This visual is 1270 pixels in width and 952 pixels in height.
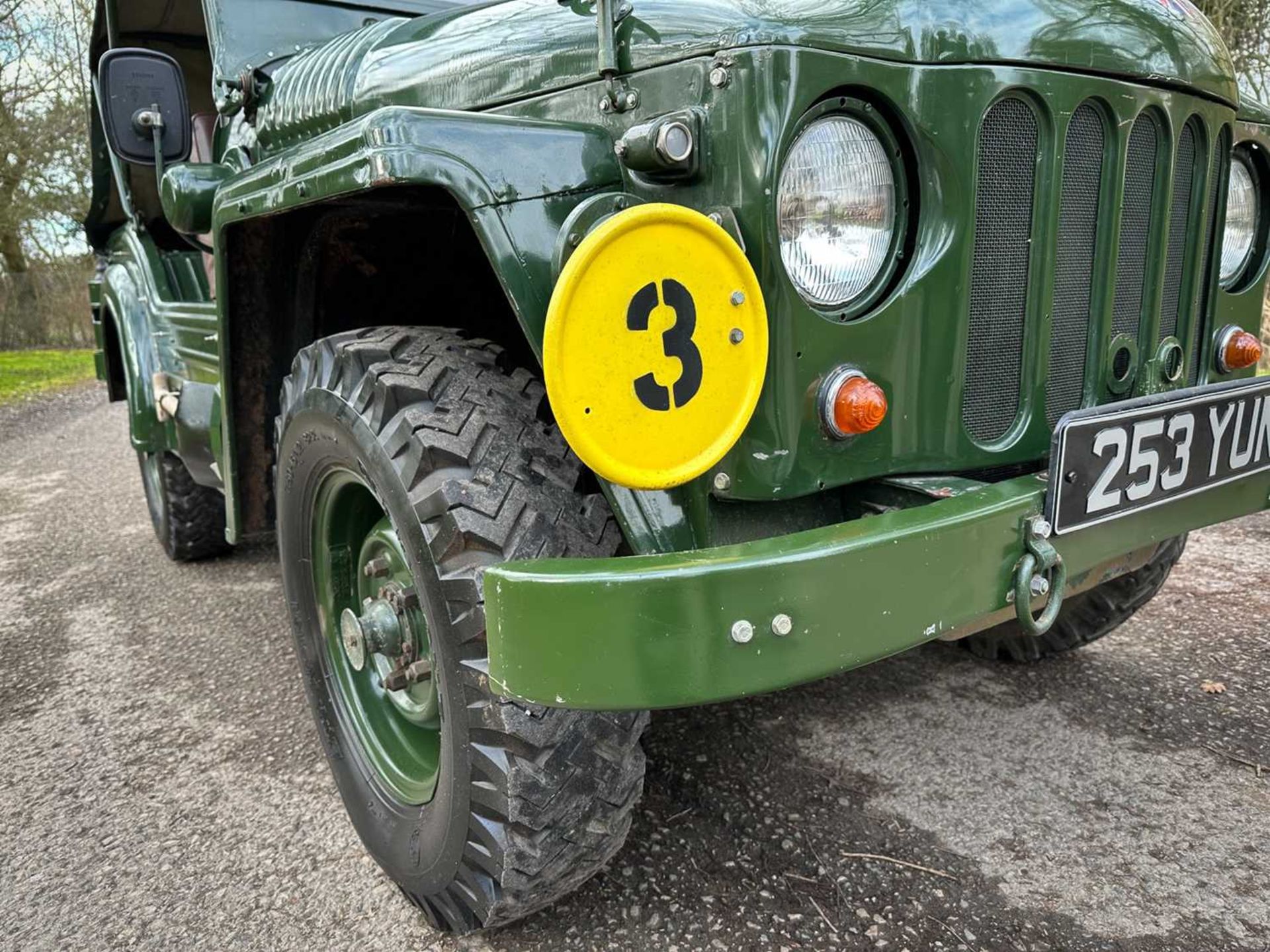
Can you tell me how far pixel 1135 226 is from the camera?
2.02 m

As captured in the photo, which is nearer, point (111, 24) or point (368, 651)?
point (368, 651)

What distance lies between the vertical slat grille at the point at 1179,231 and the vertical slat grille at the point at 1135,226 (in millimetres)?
71

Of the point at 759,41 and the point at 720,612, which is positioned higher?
the point at 759,41

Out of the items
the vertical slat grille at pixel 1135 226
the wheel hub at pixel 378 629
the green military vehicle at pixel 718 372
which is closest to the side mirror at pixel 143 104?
the green military vehicle at pixel 718 372

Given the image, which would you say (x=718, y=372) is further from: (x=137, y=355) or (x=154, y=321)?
(x=137, y=355)

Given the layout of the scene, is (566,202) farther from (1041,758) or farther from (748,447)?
(1041,758)

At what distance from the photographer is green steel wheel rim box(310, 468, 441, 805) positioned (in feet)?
6.99

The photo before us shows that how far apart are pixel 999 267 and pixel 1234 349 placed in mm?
1027

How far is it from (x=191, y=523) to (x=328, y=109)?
2507 millimetres

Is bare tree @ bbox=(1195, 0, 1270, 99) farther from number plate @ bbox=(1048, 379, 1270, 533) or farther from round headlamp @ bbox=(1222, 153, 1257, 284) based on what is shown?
number plate @ bbox=(1048, 379, 1270, 533)

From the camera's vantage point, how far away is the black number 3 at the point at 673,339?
4.57 feet

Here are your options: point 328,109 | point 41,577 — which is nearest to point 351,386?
point 328,109

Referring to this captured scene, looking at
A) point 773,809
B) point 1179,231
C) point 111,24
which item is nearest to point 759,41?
point 1179,231

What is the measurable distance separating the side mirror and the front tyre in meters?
1.51
